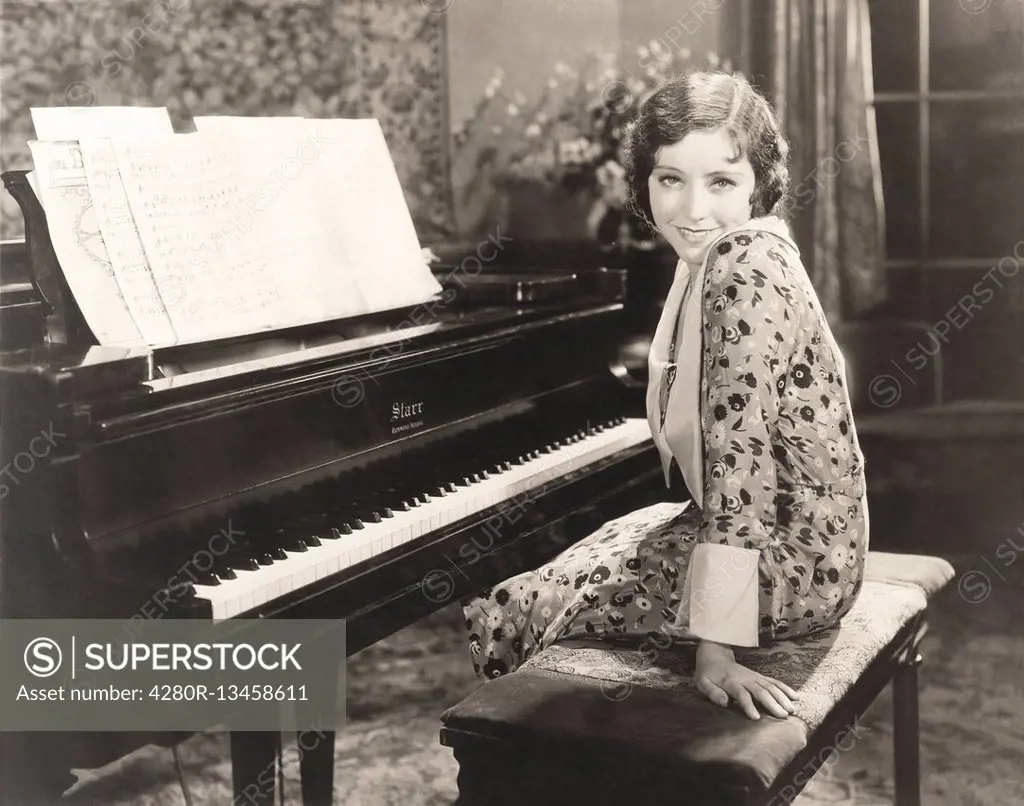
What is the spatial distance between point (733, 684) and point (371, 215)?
1300mm

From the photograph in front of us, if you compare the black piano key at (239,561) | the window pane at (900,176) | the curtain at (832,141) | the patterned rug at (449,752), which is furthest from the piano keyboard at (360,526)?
the window pane at (900,176)

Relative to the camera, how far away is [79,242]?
1.98 m

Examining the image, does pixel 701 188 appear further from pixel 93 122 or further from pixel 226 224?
pixel 93 122

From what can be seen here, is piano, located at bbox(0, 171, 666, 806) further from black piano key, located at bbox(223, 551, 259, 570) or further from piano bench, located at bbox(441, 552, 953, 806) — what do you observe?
piano bench, located at bbox(441, 552, 953, 806)

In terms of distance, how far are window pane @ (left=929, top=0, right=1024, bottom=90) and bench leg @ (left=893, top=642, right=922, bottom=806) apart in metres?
2.02

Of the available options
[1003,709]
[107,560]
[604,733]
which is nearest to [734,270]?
[604,733]

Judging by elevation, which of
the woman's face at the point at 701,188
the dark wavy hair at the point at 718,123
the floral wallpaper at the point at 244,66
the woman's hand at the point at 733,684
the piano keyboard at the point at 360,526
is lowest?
the woman's hand at the point at 733,684

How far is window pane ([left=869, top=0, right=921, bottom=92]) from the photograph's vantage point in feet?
12.0

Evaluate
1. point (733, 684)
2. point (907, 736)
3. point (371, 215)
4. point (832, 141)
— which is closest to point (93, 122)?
point (371, 215)

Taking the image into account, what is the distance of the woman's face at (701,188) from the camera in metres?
1.93

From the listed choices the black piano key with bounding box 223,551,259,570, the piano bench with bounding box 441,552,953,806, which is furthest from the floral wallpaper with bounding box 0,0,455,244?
the piano bench with bounding box 441,552,953,806

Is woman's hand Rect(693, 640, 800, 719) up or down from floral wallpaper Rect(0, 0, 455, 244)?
down

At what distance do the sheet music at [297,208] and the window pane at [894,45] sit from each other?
2.09 meters

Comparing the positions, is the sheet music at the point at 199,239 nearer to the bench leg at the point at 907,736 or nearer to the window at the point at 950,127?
the bench leg at the point at 907,736
